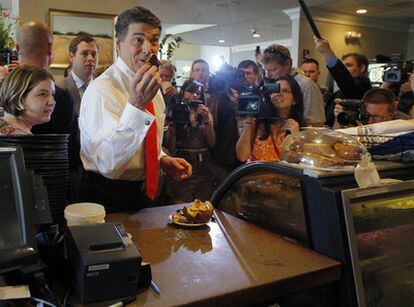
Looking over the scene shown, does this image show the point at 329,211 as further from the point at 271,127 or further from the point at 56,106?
the point at 56,106

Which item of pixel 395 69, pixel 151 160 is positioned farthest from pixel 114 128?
pixel 395 69

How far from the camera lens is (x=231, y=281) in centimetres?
93

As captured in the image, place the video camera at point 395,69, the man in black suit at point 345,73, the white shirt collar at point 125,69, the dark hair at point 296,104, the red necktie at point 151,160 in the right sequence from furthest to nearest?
the man in black suit at point 345,73 → the video camera at point 395,69 → the dark hair at point 296,104 → the white shirt collar at point 125,69 → the red necktie at point 151,160

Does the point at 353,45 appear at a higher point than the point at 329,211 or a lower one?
higher

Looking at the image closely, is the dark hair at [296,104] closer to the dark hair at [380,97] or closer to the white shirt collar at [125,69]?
the dark hair at [380,97]

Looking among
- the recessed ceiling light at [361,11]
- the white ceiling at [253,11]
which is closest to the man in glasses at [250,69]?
the white ceiling at [253,11]

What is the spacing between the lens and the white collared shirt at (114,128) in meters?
1.27

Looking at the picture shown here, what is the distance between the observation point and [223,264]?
1.02 m

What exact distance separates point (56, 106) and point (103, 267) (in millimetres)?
1314

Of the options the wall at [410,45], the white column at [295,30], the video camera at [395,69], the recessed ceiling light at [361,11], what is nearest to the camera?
the video camera at [395,69]

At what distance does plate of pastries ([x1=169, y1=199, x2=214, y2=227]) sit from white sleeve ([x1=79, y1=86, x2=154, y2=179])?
24 cm

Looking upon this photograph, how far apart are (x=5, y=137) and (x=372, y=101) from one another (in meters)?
1.98

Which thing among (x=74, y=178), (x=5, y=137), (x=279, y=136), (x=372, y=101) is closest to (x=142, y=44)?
(x=74, y=178)

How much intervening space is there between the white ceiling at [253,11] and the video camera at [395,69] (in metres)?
4.17
